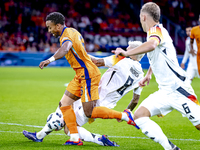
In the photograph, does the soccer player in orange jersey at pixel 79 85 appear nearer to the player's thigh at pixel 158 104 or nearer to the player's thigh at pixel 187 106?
the player's thigh at pixel 158 104

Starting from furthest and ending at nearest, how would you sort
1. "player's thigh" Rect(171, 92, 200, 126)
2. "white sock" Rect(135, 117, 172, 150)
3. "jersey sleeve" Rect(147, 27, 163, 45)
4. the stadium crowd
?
the stadium crowd → "white sock" Rect(135, 117, 172, 150) → "player's thigh" Rect(171, 92, 200, 126) → "jersey sleeve" Rect(147, 27, 163, 45)

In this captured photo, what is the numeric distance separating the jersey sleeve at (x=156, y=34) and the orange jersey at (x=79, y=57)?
50.5 inches

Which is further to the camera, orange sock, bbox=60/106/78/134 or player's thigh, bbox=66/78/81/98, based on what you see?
player's thigh, bbox=66/78/81/98

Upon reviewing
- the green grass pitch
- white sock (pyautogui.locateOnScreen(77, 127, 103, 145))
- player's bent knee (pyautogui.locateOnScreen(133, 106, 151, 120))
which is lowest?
the green grass pitch

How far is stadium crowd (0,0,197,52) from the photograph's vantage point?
23.8 metres

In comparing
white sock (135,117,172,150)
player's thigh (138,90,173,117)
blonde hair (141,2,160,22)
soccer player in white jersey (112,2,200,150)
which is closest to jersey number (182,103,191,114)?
soccer player in white jersey (112,2,200,150)

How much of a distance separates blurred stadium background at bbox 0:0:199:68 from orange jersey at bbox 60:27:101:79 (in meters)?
15.7

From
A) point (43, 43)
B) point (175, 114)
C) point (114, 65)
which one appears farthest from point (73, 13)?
point (114, 65)

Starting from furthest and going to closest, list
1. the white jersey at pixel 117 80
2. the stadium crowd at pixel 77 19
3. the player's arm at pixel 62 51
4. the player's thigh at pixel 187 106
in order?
the stadium crowd at pixel 77 19 → the white jersey at pixel 117 80 → the player's arm at pixel 62 51 → the player's thigh at pixel 187 106

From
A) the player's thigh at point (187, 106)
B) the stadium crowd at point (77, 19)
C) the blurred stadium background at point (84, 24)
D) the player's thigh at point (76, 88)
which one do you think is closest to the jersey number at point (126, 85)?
the player's thigh at point (76, 88)

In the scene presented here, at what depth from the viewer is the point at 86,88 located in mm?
4621

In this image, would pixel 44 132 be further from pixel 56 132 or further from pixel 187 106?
pixel 187 106

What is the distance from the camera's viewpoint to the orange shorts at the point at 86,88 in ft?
15.1

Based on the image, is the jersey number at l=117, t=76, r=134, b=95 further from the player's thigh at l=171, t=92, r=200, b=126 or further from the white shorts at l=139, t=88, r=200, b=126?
the player's thigh at l=171, t=92, r=200, b=126
